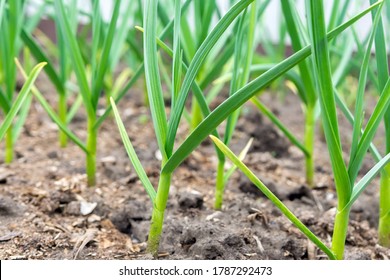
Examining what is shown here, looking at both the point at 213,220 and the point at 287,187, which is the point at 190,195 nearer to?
the point at 213,220

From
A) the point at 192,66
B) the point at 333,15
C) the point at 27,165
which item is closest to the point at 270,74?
the point at 192,66

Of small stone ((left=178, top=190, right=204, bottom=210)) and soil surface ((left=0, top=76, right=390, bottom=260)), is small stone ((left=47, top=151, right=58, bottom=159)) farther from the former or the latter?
small stone ((left=178, top=190, right=204, bottom=210))

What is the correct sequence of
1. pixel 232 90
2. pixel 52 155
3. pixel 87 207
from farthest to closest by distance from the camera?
pixel 52 155, pixel 87 207, pixel 232 90

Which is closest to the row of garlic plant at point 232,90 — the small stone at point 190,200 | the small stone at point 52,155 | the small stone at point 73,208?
the small stone at point 190,200

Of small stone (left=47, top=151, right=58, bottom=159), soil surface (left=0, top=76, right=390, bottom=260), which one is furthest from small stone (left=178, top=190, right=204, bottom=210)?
small stone (left=47, top=151, right=58, bottom=159)

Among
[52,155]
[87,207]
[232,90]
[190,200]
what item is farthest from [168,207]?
[52,155]

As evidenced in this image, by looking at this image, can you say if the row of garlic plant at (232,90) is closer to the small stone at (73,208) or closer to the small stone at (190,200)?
the small stone at (190,200)

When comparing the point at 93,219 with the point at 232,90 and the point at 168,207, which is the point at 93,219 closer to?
the point at 168,207
